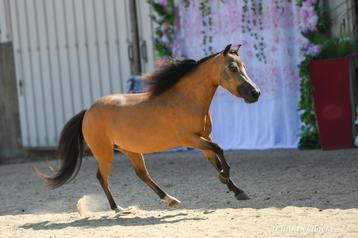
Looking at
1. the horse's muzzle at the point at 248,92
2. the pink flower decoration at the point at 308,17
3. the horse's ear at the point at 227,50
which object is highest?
the pink flower decoration at the point at 308,17

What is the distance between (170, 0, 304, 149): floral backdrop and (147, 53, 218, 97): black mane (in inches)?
178

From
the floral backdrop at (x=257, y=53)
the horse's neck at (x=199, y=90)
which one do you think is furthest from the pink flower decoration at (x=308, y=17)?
the horse's neck at (x=199, y=90)

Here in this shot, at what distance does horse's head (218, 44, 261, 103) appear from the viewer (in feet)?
21.3

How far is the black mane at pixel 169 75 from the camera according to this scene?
6.97 metres

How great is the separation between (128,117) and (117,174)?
341cm

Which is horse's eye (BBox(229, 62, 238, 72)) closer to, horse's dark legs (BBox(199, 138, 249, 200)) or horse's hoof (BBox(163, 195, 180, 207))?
horse's dark legs (BBox(199, 138, 249, 200))

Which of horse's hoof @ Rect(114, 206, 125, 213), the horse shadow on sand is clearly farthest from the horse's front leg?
horse's hoof @ Rect(114, 206, 125, 213)

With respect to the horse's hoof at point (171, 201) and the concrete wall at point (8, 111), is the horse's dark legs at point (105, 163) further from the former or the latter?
the concrete wall at point (8, 111)

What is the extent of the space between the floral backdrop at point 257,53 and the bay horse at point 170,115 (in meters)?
4.60

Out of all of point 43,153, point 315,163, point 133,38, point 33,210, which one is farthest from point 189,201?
point 43,153

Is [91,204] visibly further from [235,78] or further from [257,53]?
[257,53]

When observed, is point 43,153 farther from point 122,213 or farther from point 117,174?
point 122,213

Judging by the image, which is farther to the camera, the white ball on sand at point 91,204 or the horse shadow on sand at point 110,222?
the white ball on sand at point 91,204

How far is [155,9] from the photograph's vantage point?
1234 cm
